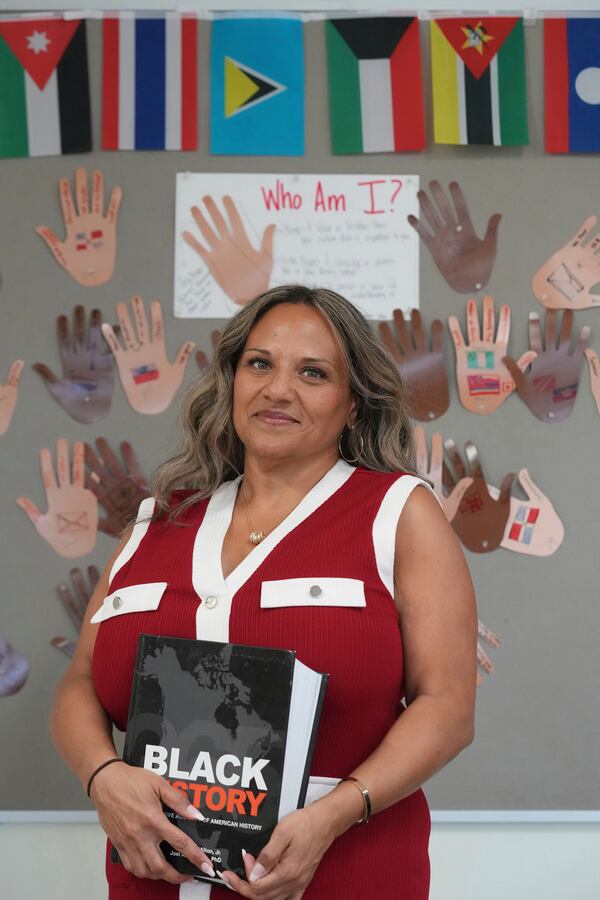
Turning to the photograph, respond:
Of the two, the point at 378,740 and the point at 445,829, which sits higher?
the point at 378,740

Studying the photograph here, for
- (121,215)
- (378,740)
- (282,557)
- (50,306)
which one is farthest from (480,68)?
(378,740)

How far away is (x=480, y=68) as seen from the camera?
7.07ft

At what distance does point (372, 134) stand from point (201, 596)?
1.26 meters

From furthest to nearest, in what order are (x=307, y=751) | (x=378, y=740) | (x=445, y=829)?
(x=445, y=829) < (x=378, y=740) < (x=307, y=751)

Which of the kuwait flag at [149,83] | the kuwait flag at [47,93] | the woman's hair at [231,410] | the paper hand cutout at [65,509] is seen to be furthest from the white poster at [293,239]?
the woman's hair at [231,410]

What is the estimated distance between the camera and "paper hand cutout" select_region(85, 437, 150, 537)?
2.14m

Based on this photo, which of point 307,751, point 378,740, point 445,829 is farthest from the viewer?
point 445,829

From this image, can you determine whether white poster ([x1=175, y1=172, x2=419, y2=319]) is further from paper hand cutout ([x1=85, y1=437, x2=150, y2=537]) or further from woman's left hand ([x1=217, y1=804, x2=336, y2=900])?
woman's left hand ([x1=217, y1=804, x2=336, y2=900])

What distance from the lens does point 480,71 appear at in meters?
2.15

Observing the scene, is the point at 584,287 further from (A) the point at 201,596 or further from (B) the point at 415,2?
(A) the point at 201,596

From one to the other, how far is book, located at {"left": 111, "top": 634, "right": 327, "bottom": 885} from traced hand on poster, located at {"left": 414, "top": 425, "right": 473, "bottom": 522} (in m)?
1.01

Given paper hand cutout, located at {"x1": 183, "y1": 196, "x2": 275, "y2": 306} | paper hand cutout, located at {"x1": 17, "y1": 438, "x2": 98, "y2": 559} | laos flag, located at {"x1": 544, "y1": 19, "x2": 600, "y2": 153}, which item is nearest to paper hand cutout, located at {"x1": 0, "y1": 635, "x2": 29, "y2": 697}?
paper hand cutout, located at {"x1": 17, "y1": 438, "x2": 98, "y2": 559}

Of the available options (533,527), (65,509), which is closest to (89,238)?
(65,509)

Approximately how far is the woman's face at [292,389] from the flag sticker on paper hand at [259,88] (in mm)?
822
